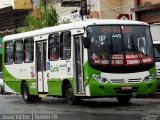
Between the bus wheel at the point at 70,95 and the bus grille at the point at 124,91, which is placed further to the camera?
the bus wheel at the point at 70,95

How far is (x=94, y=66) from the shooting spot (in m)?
18.4

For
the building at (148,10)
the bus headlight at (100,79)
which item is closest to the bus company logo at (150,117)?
the bus headlight at (100,79)

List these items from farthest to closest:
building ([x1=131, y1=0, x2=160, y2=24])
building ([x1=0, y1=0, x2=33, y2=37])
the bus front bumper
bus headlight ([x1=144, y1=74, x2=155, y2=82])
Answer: building ([x1=0, y1=0, x2=33, y2=37]), building ([x1=131, y1=0, x2=160, y2=24]), bus headlight ([x1=144, y1=74, x2=155, y2=82]), the bus front bumper

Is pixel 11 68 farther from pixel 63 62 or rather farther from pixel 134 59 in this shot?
pixel 134 59

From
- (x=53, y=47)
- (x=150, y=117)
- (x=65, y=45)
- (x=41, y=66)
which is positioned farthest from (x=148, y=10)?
(x=150, y=117)

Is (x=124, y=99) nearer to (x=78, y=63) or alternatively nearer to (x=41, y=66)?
(x=78, y=63)

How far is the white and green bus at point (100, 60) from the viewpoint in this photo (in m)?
18.4

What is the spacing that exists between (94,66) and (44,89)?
162 inches

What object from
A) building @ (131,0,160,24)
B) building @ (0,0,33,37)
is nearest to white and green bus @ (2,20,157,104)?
building @ (131,0,160,24)

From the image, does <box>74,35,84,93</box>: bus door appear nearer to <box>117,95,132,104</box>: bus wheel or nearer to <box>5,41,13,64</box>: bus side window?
<box>117,95,132,104</box>: bus wheel

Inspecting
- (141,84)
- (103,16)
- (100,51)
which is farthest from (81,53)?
(103,16)

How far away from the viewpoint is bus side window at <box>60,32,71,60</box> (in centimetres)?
1984

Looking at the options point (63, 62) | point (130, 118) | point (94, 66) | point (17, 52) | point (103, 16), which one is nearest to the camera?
point (130, 118)

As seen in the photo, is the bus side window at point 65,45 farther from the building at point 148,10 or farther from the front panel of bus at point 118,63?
the building at point 148,10
